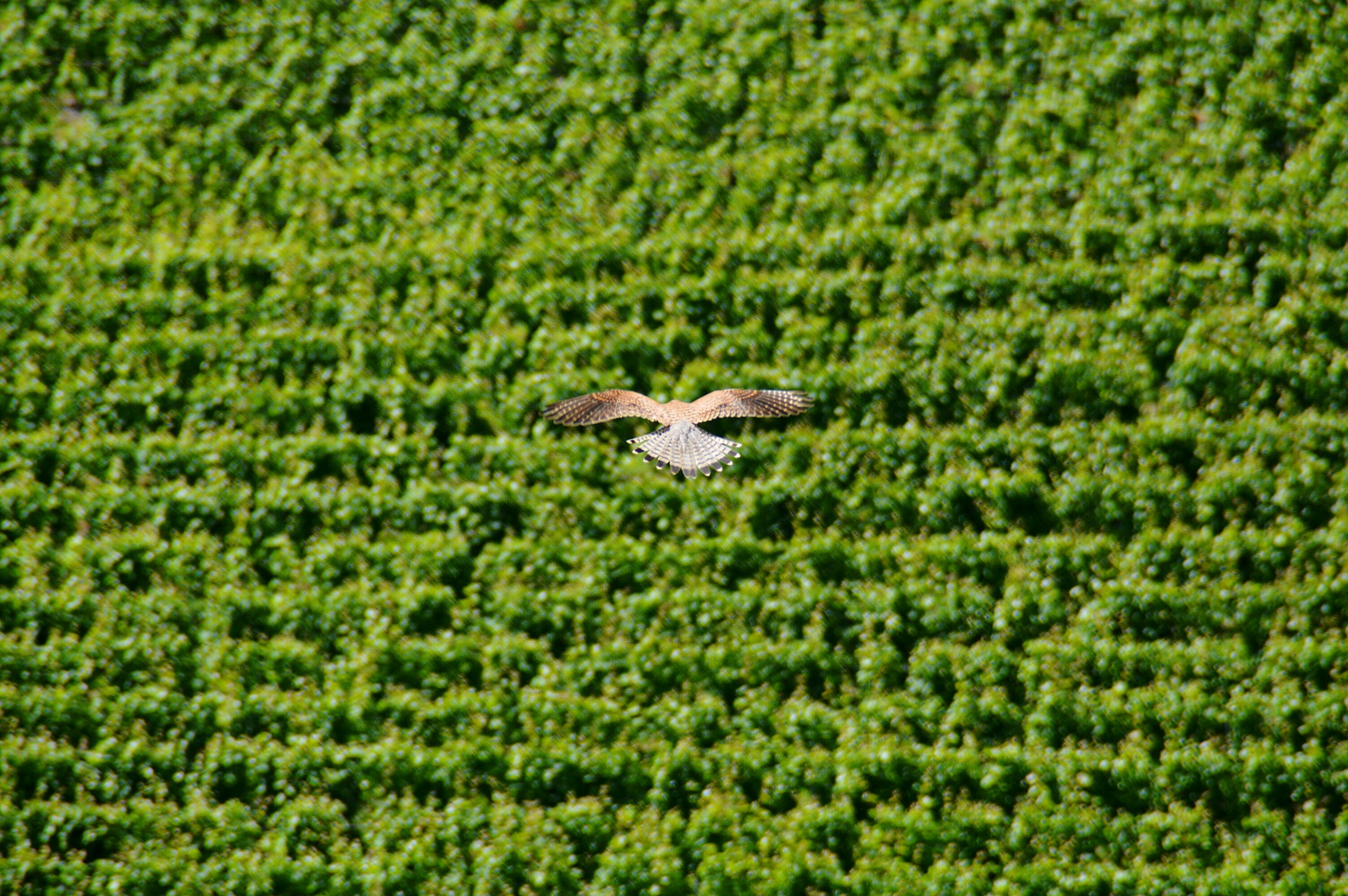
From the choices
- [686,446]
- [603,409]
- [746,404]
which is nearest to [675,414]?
[686,446]

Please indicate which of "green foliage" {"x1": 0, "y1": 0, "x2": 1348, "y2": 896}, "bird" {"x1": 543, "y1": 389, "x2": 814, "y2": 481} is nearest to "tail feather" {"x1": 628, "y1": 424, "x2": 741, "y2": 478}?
"bird" {"x1": 543, "y1": 389, "x2": 814, "y2": 481}

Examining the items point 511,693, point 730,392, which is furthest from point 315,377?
point 730,392

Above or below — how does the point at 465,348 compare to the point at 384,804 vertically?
above

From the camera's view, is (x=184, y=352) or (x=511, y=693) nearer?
(x=511, y=693)


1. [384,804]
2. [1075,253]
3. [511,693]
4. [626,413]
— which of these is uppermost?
[1075,253]

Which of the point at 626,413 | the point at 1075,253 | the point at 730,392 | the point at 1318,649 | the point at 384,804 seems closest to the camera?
the point at 626,413

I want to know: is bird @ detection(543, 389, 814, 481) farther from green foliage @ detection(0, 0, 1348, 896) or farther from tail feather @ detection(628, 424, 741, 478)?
green foliage @ detection(0, 0, 1348, 896)

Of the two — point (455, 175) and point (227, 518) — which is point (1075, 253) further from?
point (227, 518)
